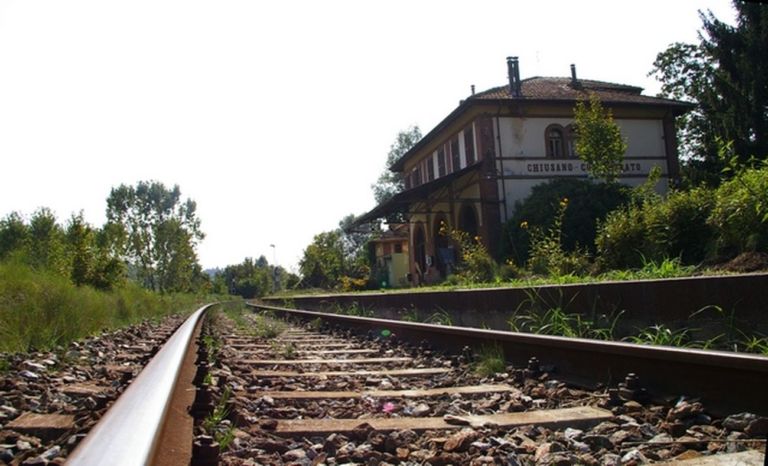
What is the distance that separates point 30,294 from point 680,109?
28.3 metres

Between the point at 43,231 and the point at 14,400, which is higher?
the point at 43,231

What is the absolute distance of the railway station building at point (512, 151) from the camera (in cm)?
2470

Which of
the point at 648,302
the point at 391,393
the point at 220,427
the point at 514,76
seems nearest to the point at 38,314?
the point at 391,393

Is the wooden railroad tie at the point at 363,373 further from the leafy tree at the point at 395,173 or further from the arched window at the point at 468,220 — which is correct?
the leafy tree at the point at 395,173

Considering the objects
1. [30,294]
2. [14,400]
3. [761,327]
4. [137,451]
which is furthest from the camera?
[30,294]

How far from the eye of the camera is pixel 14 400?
3.37 m

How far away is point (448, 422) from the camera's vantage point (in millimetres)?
3023

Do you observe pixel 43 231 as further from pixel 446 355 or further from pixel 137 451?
pixel 137 451

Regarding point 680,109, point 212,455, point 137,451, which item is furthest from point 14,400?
point 680,109

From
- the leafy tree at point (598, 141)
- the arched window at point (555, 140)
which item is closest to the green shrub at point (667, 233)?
the leafy tree at point (598, 141)

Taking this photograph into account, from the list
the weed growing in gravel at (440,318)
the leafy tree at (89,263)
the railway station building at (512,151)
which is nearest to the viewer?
the weed growing in gravel at (440,318)

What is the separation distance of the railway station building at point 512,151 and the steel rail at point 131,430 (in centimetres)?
2110

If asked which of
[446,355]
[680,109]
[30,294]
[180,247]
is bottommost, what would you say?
[446,355]

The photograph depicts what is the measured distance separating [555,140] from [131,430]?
87.6 ft
